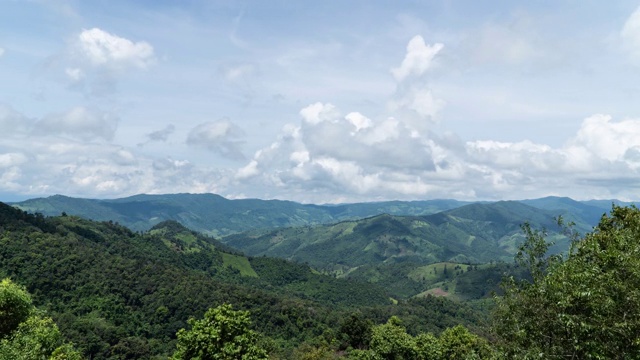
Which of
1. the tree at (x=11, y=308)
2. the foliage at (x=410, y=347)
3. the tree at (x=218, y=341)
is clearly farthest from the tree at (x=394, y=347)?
the tree at (x=11, y=308)

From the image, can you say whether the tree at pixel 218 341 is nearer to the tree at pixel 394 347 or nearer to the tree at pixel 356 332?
the tree at pixel 394 347

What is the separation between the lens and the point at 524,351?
24.3m

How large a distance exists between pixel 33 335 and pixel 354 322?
11596 cm

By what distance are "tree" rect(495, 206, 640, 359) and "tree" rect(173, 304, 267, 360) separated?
2064cm

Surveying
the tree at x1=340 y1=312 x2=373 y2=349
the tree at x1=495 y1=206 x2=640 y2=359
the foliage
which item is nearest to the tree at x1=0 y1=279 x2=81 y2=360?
the tree at x1=495 y1=206 x2=640 y2=359

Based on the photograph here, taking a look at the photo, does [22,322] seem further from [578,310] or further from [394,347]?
[394,347]

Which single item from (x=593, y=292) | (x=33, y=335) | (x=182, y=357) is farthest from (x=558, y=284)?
(x=33, y=335)

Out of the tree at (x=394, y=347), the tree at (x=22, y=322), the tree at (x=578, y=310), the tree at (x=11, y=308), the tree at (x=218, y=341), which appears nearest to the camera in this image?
the tree at (x=578, y=310)

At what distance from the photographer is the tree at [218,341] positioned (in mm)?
33844

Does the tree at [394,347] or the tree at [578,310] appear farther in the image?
the tree at [394,347]

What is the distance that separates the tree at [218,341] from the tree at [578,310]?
813 inches

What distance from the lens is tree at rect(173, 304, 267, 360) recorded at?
3384cm

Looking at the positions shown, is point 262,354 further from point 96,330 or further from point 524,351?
point 96,330

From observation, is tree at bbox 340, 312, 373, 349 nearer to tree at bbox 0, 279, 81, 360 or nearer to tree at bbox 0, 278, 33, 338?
tree at bbox 0, 279, 81, 360
